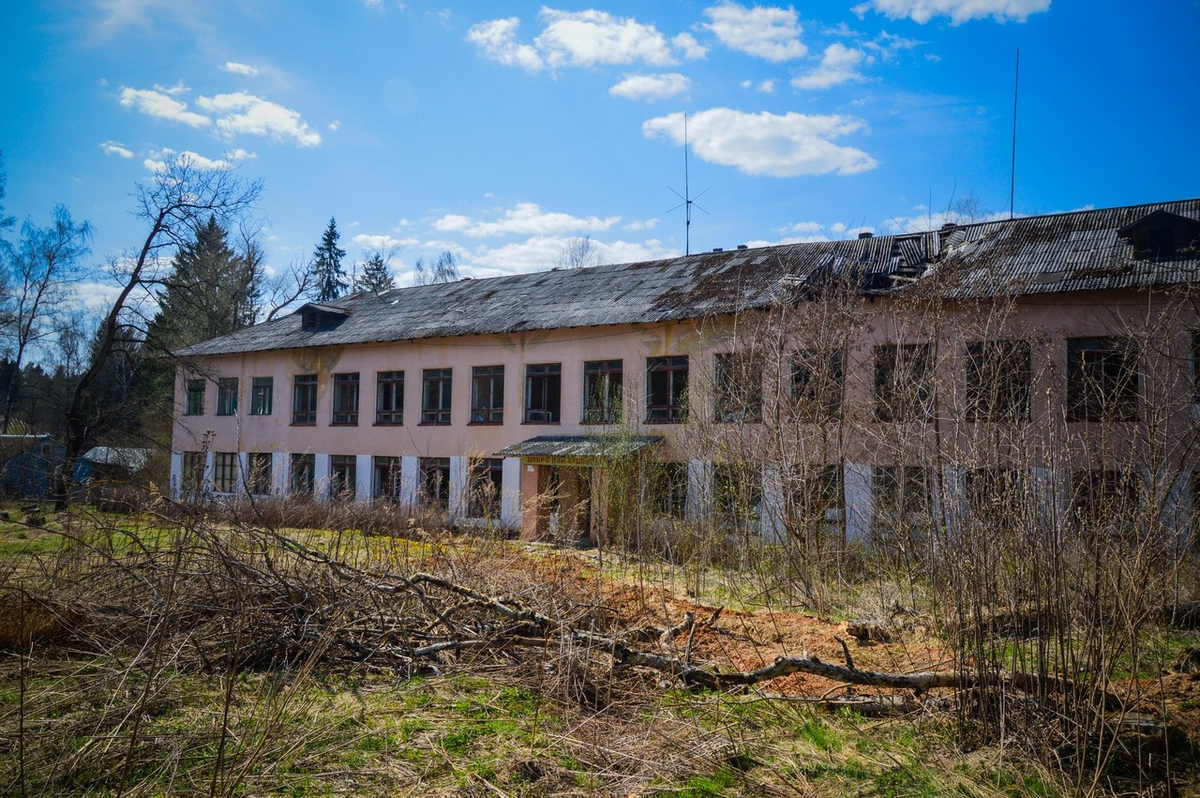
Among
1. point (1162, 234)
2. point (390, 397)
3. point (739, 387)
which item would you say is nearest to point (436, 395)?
point (390, 397)

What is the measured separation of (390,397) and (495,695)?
65.5ft

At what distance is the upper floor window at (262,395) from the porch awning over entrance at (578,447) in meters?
10.4

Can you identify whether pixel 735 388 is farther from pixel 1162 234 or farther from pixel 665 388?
pixel 1162 234

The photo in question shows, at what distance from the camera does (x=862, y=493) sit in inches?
651

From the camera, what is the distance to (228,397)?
28.8 m

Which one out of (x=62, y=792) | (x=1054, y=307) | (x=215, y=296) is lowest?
(x=62, y=792)

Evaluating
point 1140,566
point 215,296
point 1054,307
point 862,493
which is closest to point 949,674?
point 1140,566

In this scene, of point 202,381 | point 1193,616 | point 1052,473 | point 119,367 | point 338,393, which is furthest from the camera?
point 119,367

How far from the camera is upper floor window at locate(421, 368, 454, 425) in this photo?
77.8 feet

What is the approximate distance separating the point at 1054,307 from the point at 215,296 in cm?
3730

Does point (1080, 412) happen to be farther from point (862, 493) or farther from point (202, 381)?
point (202, 381)

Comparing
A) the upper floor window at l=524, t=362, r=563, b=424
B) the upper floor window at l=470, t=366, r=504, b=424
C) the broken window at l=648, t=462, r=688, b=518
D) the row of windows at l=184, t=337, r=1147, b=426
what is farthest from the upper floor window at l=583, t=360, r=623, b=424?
the upper floor window at l=470, t=366, r=504, b=424

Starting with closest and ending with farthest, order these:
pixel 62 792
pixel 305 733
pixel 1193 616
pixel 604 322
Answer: pixel 62 792 < pixel 305 733 < pixel 1193 616 < pixel 604 322

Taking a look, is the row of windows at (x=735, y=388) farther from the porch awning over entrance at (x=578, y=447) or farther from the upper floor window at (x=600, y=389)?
the porch awning over entrance at (x=578, y=447)
